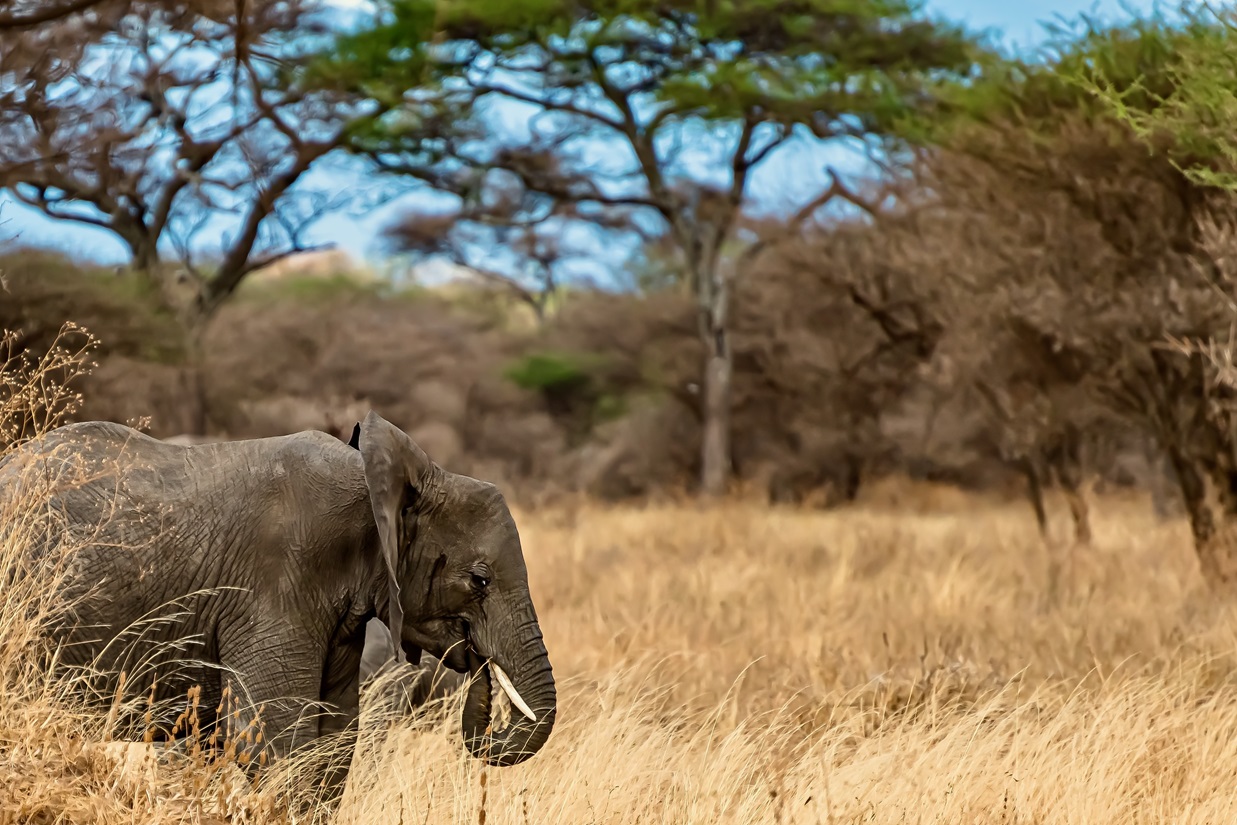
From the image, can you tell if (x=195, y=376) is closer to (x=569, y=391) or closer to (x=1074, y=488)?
(x=1074, y=488)

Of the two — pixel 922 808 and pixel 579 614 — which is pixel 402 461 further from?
pixel 579 614

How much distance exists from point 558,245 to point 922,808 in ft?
104

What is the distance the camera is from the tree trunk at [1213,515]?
30.6 ft

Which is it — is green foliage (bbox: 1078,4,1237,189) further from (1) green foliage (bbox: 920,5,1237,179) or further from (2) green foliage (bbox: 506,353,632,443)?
(2) green foliage (bbox: 506,353,632,443)

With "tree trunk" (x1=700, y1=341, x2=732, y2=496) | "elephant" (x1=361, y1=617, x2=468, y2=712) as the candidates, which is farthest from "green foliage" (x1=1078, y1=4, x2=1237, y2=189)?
"tree trunk" (x1=700, y1=341, x2=732, y2=496)

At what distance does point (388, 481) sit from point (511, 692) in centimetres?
69

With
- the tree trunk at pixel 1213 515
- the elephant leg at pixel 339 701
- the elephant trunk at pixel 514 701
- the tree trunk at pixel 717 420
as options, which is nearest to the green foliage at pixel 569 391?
the tree trunk at pixel 717 420

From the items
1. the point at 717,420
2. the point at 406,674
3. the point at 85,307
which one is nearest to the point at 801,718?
the point at 406,674

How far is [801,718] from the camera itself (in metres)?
5.59

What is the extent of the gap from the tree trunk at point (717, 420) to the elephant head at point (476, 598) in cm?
1676

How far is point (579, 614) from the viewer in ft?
26.0

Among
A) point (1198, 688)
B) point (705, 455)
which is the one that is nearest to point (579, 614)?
point (1198, 688)

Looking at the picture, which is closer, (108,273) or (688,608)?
(688,608)

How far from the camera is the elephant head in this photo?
3949 mm
